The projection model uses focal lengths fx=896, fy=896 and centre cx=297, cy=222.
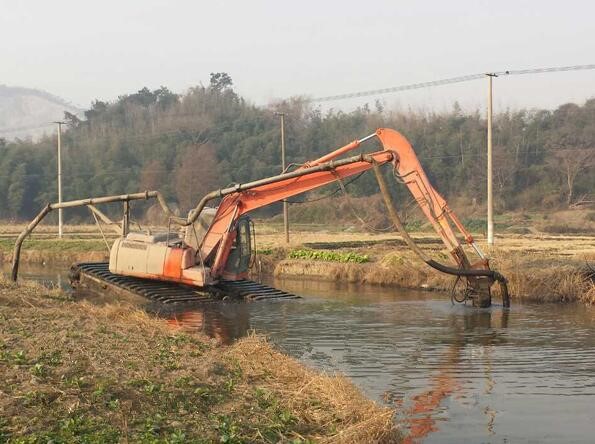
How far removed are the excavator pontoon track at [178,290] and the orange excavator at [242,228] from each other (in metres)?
0.38

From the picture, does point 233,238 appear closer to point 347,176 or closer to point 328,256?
point 347,176

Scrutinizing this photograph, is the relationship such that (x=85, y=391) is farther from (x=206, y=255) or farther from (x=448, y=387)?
(x=206, y=255)

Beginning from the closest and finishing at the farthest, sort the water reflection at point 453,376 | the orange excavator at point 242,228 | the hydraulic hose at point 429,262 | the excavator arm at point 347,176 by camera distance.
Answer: the water reflection at point 453,376, the hydraulic hose at point 429,262, the excavator arm at point 347,176, the orange excavator at point 242,228

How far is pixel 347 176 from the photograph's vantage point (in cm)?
2453

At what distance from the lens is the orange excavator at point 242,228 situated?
23.3 m

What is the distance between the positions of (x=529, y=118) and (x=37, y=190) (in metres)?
48.4

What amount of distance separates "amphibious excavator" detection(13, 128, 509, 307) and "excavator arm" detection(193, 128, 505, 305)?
0.9 inches

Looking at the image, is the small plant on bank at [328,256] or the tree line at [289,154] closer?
the small plant on bank at [328,256]

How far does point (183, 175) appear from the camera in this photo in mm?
80375

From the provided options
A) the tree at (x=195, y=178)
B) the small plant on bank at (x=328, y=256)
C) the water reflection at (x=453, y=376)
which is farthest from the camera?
the tree at (x=195, y=178)

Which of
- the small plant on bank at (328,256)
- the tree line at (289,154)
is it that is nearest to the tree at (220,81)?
the tree line at (289,154)

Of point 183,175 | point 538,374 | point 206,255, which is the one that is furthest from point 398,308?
point 183,175

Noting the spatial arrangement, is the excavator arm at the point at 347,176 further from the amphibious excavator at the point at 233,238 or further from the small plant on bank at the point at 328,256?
the small plant on bank at the point at 328,256

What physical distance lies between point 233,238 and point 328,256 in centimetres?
913
